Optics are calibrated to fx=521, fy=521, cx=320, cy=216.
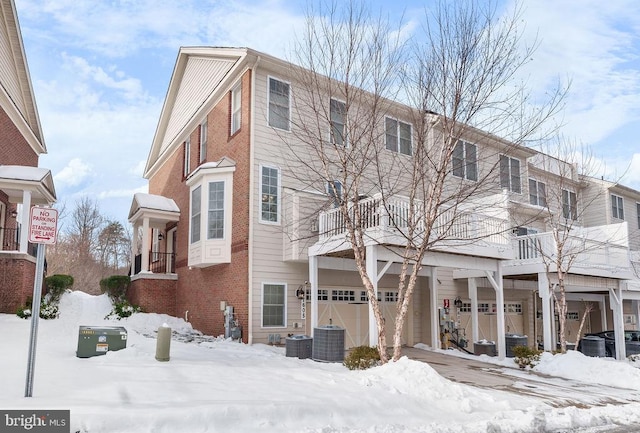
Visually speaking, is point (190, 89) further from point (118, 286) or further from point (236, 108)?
point (118, 286)

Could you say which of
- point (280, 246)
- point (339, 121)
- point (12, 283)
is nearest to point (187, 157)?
point (339, 121)

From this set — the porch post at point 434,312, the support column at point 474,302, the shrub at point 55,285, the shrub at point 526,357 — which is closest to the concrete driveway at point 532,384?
the shrub at point 526,357

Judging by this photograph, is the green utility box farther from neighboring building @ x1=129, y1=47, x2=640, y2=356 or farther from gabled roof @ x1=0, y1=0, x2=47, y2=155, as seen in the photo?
gabled roof @ x1=0, y1=0, x2=47, y2=155

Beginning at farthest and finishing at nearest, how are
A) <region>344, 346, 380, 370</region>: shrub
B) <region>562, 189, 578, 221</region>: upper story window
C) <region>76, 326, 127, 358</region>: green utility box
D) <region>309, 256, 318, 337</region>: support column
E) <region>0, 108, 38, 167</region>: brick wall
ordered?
<region>0, 108, 38, 167</region>: brick wall → <region>562, 189, 578, 221</region>: upper story window → <region>309, 256, 318, 337</region>: support column → <region>344, 346, 380, 370</region>: shrub → <region>76, 326, 127, 358</region>: green utility box

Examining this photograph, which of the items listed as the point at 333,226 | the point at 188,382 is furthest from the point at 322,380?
the point at 333,226

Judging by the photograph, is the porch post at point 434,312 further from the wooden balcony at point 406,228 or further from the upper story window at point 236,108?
the upper story window at point 236,108

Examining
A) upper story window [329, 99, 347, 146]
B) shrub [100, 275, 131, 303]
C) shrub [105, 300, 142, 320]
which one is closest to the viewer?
upper story window [329, 99, 347, 146]

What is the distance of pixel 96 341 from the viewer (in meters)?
11.0

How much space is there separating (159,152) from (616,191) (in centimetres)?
2717

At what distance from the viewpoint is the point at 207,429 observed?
6.56 meters

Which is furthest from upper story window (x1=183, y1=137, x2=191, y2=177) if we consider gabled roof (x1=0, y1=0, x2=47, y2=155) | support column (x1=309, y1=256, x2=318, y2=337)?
support column (x1=309, y1=256, x2=318, y2=337)

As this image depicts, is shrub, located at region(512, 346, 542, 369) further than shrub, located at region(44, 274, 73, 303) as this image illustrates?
No

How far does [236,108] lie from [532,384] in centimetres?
1316

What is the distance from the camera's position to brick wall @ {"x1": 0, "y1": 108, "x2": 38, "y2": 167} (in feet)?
67.1
